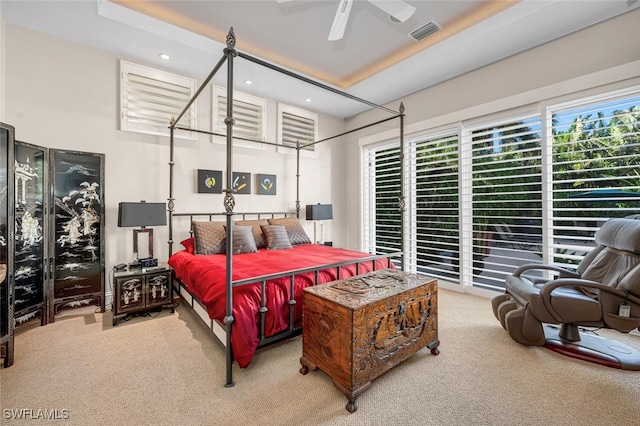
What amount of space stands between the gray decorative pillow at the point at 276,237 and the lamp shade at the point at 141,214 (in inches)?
48.6

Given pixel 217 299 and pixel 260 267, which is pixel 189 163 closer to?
pixel 260 267

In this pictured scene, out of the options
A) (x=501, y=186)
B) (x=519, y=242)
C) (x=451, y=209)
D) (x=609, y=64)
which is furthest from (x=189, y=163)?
(x=609, y=64)

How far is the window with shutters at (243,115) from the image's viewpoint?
12.9 ft

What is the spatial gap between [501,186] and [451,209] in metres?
0.66

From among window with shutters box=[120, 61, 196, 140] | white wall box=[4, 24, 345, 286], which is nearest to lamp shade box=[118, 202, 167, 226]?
white wall box=[4, 24, 345, 286]

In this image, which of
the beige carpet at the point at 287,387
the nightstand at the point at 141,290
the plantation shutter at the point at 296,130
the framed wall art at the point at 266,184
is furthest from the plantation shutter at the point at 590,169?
the nightstand at the point at 141,290

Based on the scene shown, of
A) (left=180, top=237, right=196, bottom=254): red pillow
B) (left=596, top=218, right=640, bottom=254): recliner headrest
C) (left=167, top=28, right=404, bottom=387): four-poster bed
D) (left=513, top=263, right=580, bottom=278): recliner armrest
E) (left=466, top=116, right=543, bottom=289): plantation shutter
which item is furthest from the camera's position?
(left=180, top=237, right=196, bottom=254): red pillow

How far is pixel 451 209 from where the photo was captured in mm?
3789

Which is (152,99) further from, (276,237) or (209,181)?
(276,237)

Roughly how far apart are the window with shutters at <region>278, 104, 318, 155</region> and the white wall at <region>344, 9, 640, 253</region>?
1383mm

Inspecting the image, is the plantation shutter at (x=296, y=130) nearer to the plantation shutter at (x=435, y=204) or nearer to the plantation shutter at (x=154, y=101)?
the plantation shutter at (x=154, y=101)

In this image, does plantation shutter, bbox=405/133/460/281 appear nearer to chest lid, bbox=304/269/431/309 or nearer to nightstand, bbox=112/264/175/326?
chest lid, bbox=304/269/431/309

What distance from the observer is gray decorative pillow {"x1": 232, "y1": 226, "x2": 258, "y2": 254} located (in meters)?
3.27

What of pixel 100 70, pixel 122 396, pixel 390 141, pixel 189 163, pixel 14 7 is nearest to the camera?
pixel 122 396
